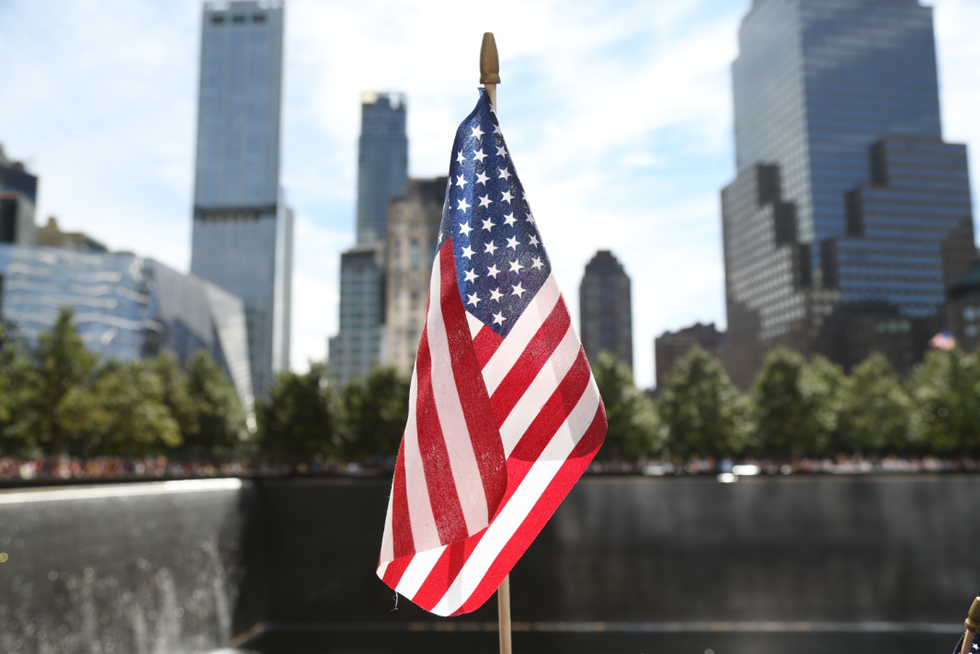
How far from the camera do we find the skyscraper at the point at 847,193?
121 meters

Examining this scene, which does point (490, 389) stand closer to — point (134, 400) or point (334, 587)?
point (334, 587)

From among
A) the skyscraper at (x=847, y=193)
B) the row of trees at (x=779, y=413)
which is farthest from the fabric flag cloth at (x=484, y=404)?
the skyscraper at (x=847, y=193)

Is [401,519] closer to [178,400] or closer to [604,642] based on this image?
[604,642]

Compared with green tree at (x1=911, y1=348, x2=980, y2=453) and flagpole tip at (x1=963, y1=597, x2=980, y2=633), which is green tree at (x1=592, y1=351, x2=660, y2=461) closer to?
green tree at (x1=911, y1=348, x2=980, y2=453)

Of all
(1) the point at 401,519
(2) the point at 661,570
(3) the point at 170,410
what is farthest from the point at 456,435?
(3) the point at 170,410

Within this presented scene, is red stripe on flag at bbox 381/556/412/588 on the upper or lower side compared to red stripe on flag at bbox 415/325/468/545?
lower

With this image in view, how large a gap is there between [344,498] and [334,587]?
2855 millimetres

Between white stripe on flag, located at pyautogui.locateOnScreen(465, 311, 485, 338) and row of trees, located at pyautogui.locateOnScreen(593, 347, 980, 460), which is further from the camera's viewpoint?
row of trees, located at pyautogui.locateOnScreen(593, 347, 980, 460)

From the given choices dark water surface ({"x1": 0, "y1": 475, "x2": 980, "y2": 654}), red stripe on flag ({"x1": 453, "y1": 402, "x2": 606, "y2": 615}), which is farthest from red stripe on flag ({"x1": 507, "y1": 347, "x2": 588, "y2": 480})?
dark water surface ({"x1": 0, "y1": 475, "x2": 980, "y2": 654})

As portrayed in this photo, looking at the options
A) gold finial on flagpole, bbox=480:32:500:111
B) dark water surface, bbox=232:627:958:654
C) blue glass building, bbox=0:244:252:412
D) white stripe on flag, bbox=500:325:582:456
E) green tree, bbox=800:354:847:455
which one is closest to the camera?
gold finial on flagpole, bbox=480:32:500:111

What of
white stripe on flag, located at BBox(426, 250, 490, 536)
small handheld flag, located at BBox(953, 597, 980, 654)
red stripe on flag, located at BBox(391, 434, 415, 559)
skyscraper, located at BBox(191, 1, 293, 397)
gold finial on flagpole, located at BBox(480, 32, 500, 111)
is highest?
skyscraper, located at BBox(191, 1, 293, 397)

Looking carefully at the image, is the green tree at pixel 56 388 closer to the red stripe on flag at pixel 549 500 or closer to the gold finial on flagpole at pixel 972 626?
the red stripe on flag at pixel 549 500

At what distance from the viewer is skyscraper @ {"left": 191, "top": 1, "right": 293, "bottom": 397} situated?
19300cm

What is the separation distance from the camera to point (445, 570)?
174 inches
